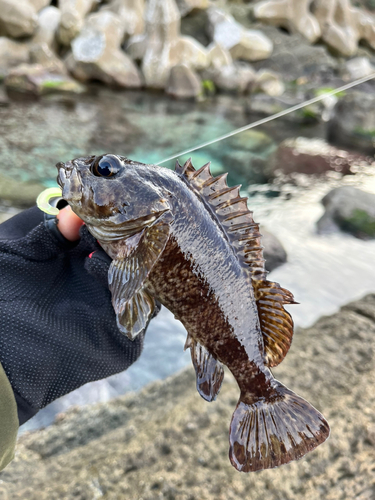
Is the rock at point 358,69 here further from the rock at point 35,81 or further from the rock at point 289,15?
the rock at point 35,81

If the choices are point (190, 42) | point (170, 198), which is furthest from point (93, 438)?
point (190, 42)

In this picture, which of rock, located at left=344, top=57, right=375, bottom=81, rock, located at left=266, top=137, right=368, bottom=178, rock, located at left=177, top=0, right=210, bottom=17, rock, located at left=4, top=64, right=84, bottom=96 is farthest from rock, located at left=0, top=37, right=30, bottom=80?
rock, located at left=344, top=57, right=375, bottom=81

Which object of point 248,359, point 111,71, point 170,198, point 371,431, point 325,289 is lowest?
point 325,289

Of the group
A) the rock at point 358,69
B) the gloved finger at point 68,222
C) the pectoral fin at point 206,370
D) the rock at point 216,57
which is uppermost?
the rock at point 216,57

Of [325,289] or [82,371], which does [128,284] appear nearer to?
[82,371]

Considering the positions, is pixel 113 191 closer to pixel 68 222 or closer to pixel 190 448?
pixel 68 222

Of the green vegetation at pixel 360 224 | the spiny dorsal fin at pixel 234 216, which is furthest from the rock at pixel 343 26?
the spiny dorsal fin at pixel 234 216
